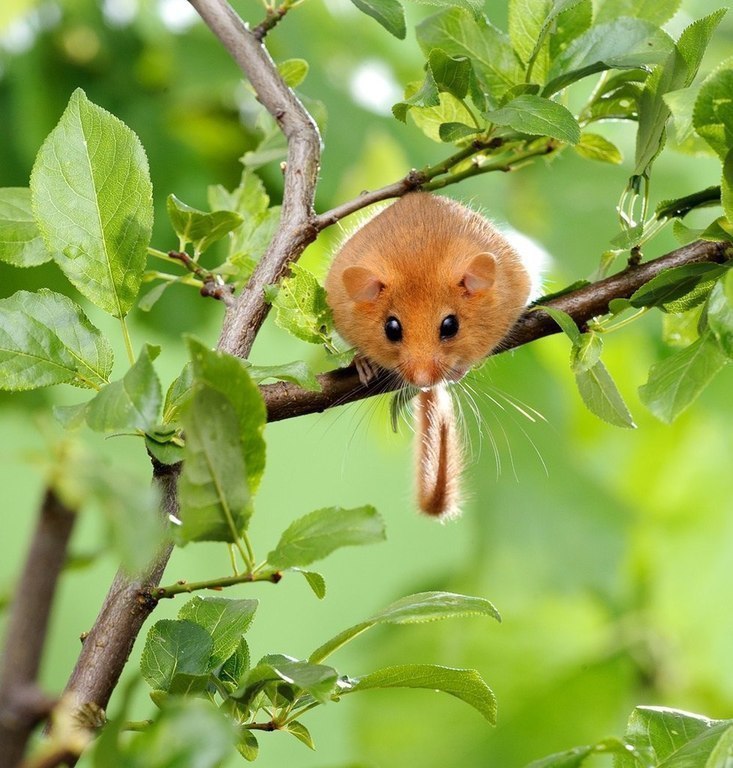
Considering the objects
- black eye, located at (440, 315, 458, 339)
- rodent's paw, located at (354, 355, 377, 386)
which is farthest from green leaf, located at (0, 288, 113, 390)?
black eye, located at (440, 315, 458, 339)

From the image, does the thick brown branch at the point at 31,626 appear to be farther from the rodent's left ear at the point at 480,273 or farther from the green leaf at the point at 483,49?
the rodent's left ear at the point at 480,273

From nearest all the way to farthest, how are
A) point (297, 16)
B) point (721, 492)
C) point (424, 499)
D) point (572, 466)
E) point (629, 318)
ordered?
1. point (629, 318)
2. point (424, 499)
3. point (297, 16)
4. point (572, 466)
5. point (721, 492)

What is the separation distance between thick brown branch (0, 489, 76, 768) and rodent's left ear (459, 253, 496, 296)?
134cm

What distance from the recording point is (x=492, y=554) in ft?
9.54

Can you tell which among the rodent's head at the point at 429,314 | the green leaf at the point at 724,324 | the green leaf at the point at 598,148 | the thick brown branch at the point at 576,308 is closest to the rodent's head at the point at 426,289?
the rodent's head at the point at 429,314

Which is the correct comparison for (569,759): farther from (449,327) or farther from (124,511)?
(449,327)

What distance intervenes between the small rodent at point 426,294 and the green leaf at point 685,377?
633mm

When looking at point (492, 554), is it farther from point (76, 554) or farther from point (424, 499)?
point (76, 554)

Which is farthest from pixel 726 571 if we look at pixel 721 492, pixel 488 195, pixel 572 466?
pixel 488 195

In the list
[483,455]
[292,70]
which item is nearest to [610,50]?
[292,70]

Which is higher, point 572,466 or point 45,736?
point 572,466

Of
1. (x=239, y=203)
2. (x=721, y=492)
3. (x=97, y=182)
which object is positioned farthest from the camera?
(x=721, y=492)

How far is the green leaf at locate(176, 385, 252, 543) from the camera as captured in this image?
0.68 metres

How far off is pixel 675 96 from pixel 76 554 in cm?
60
